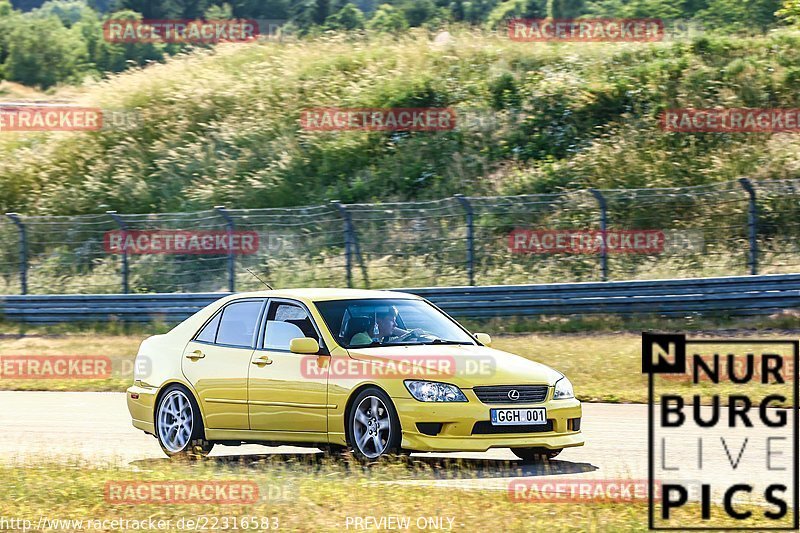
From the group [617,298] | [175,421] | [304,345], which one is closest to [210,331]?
[175,421]

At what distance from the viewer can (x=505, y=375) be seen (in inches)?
386

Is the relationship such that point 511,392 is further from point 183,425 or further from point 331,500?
point 183,425

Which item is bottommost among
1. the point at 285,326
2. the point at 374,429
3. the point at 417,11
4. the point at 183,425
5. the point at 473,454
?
the point at 473,454

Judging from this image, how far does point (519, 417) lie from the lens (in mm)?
9656

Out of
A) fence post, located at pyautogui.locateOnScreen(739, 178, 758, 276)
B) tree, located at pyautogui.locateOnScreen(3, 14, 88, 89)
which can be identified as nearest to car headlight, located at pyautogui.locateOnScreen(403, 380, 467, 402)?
fence post, located at pyautogui.locateOnScreen(739, 178, 758, 276)

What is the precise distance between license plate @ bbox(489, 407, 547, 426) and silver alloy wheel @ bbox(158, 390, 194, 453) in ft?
9.36

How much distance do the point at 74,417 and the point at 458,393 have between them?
6311mm

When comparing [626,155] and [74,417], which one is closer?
[74,417]

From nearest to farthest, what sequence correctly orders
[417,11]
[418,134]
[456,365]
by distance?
[456,365] < [418,134] < [417,11]

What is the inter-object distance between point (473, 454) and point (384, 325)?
1.34m

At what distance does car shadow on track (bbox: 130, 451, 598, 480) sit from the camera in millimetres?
9289

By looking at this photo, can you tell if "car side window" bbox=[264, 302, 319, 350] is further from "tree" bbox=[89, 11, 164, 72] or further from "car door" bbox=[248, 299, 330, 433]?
"tree" bbox=[89, 11, 164, 72]

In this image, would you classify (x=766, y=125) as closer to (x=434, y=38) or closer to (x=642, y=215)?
(x=642, y=215)

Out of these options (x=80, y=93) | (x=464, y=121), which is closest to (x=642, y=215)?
(x=464, y=121)
